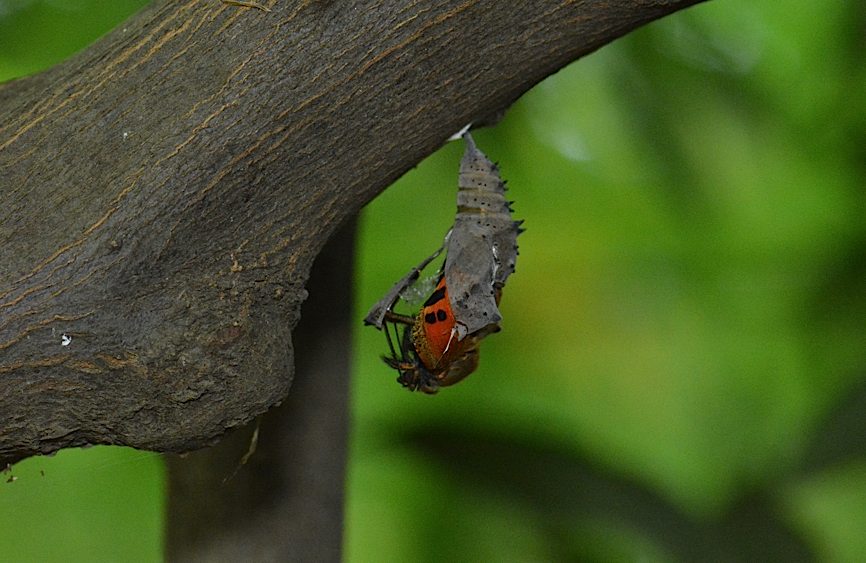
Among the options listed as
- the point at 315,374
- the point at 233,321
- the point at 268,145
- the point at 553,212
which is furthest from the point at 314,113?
the point at 553,212

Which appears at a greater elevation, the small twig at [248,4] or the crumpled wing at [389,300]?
the small twig at [248,4]

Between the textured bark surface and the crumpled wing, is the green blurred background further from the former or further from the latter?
the crumpled wing

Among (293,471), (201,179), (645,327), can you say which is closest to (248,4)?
(201,179)

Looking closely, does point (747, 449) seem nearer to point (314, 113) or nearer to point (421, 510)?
point (421, 510)

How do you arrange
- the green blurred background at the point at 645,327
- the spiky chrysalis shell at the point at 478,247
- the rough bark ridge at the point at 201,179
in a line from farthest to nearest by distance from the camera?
the green blurred background at the point at 645,327
the spiky chrysalis shell at the point at 478,247
the rough bark ridge at the point at 201,179

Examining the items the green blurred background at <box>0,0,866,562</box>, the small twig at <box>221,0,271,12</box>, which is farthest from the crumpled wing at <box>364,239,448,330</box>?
the green blurred background at <box>0,0,866,562</box>

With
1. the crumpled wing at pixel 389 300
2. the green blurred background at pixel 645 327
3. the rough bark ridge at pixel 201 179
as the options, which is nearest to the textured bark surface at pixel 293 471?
the crumpled wing at pixel 389 300

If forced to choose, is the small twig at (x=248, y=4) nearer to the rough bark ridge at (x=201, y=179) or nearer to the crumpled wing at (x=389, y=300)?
the rough bark ridge at (x=201, y=179)
